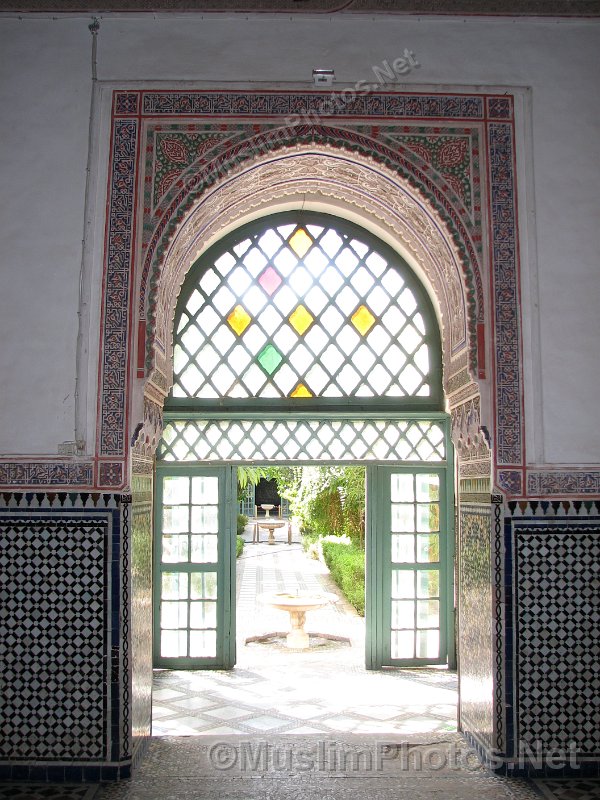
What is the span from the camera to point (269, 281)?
5.15 metres

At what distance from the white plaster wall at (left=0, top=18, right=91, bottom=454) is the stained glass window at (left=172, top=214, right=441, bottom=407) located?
148cm

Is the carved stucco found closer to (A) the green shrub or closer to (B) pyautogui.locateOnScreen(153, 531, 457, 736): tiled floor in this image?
(B) pyautogui.locateOnScreen(153, 531, 457, 736): tiled floor

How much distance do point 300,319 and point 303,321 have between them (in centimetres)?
2

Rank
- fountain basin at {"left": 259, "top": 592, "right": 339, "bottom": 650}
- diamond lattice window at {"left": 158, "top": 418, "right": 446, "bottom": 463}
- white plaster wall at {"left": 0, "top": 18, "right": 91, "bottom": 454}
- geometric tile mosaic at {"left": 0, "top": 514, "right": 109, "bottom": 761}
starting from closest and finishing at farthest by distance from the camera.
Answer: geometric tile mosaic at {"left": 0, "top": 514, "right": 109, "bottom": 761} < white plaster wall at {"left": 0, "top": 18, "right": 91, "bottom": 454} < diamond lattice window at {"left": 158, "top": 418, "right": 446, "bottom": 463} < fountain basin at {"left": 259, "top": 592, "right": 339, "bottom": 650}

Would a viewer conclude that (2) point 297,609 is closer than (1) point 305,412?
No

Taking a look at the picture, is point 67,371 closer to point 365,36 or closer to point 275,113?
point 275,113

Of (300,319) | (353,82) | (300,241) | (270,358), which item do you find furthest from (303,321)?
(353,82)

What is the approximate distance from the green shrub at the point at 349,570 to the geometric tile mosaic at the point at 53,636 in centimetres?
558

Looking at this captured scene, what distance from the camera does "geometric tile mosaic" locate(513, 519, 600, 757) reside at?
347 cm

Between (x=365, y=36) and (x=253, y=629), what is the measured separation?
5.62 meters

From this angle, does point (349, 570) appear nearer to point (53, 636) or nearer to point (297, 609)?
point (297, 609)

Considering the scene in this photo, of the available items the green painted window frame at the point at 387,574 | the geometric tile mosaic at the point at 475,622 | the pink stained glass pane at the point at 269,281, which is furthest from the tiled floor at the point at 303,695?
the pink stained glass pane at the point at 269,281

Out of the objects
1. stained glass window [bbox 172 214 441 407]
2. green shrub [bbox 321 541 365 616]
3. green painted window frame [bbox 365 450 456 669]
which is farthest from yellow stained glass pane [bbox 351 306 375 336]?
green shrub [bbox 321 541 365 616]

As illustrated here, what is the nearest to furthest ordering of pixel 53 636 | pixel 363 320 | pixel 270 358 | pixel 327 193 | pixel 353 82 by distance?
pixel 53 636 < pixel 353 82 < pixel 327 193 < pixel 270 358 < pixel 363 320
